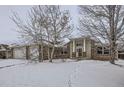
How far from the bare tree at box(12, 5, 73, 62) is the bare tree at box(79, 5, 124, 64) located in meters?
0.21

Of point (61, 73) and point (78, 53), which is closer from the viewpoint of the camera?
point (61, 73)

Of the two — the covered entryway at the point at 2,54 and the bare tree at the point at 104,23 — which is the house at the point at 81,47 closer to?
the bare tree at the point at 104,23

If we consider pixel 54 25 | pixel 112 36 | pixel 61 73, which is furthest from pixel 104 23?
pixel 61 73

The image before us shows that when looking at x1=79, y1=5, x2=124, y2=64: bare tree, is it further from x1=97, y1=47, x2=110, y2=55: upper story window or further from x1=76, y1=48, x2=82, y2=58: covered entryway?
x1=76, y1=48, x2=82, y2=58: covered entryway

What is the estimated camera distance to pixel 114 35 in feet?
7.81

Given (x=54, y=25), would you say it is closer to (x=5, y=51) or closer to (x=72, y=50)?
(x=72, y=50)

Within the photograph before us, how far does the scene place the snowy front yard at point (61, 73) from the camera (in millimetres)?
2236

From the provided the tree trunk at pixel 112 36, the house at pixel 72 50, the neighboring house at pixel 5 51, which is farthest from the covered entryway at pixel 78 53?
the neighboring house at pixel 5 51

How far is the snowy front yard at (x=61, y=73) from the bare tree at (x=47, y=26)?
0.65 ft

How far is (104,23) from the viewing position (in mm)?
2451

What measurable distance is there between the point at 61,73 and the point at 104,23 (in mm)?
808

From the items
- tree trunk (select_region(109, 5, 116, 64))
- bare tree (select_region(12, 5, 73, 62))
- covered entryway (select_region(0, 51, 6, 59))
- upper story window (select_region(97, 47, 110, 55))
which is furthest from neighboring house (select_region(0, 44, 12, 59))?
tree trunk (select_region(109, 5, 116, 64))
